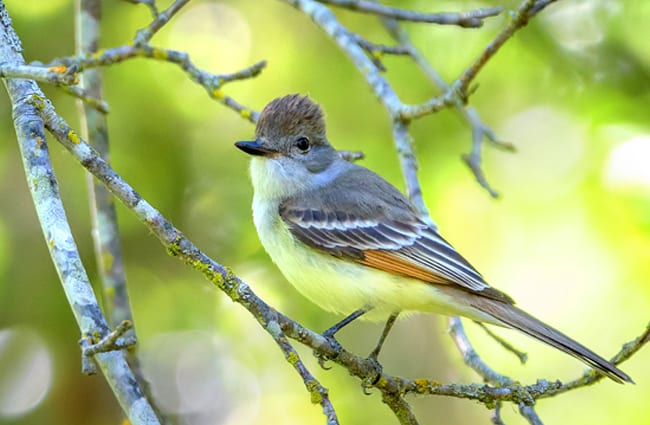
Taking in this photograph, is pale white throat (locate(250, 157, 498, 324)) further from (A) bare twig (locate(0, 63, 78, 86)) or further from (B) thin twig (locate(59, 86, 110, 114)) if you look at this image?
(A) bare twig (locate(0, 63, 78, 86))

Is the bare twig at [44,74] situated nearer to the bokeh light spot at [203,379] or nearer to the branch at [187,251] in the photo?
the branch at [187,251]

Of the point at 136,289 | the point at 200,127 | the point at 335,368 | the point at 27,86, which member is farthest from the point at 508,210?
the point at 27,86

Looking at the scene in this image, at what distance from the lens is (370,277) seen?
13.4ft

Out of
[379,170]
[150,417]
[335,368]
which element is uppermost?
[379,170]

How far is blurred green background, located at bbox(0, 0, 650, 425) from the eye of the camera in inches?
223

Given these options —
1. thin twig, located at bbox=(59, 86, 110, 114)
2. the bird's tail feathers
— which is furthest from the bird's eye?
the bird's tail feathers

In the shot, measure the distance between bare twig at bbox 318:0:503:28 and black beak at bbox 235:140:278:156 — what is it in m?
0.80

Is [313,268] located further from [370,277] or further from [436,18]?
[436,18]

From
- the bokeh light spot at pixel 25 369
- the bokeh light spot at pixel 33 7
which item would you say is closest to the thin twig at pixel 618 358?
the bokeh light spot at pixel 25 369

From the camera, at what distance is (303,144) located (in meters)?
4.72

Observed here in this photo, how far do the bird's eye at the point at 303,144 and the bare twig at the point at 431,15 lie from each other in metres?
0.74

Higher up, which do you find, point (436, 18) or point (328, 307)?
point (436, 18)

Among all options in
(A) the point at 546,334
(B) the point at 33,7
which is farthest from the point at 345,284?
(B) the point at 33,7

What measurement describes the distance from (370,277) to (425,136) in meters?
2.50
